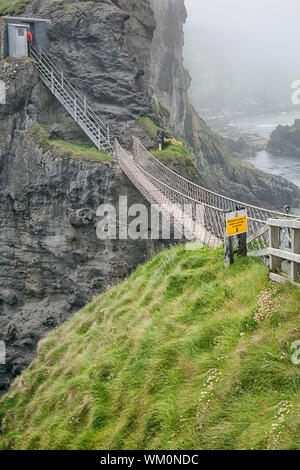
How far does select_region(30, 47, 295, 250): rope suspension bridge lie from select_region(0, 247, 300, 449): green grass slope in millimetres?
1131

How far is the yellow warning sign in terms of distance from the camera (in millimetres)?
6645

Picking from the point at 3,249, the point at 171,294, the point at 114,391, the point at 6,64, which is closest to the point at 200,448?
the point at 114,391

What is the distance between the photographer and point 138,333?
6590 mm

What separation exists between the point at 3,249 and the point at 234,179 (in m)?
42.6

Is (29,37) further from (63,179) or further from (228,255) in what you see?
(228,255)

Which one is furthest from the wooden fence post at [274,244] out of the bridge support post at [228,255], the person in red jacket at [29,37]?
the person in red jacket at [29,37]

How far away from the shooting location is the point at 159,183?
14422 mm

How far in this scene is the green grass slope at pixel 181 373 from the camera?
13.6 ft

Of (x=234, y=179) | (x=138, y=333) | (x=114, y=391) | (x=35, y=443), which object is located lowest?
(x=35, y=443)

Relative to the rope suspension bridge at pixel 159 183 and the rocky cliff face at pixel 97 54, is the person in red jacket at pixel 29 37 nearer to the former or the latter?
the rope suspension bridge at pixel 159 183

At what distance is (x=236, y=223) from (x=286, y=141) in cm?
7859

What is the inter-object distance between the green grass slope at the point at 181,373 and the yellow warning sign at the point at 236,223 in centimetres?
46

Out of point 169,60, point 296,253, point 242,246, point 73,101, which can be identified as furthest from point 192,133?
point 296,253
